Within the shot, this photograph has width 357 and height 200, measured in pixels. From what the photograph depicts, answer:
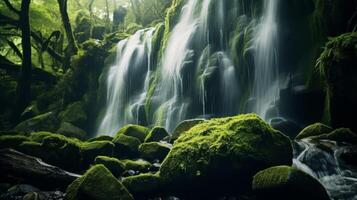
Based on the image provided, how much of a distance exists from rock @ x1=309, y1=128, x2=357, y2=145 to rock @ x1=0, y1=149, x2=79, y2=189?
579 centimetres

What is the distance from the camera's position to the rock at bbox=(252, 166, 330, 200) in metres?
6.34

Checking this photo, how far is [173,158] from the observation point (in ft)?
24.6

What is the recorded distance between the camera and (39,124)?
1788cm

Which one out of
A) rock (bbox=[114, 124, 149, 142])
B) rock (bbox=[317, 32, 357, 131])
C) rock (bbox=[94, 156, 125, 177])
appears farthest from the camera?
rock (bbox=[114, 124, 149, 142])

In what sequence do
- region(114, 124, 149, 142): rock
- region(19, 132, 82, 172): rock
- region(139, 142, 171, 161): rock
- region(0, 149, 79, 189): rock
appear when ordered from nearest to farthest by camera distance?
region(0, 149, 79, 189): rock → region(19, 132, 82, 172): rock → region(139, 142, 171, 161): rock → region(114, 124, 149, 142): rock

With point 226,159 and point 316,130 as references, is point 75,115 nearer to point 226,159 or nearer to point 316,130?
point 316,130

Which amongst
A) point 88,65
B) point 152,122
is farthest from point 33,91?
point 152,122

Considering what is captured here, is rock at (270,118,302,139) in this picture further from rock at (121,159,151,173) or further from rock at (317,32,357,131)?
rock at (121,159,151,173)

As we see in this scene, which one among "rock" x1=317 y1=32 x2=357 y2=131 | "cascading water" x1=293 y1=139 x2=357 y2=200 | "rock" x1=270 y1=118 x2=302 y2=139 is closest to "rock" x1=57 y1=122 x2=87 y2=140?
"rock" x1=270 y1=118 x2=302 y2=139

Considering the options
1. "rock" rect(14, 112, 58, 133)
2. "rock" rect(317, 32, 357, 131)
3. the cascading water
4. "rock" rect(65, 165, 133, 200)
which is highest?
"rock" rect(317, 32, 357, 131)

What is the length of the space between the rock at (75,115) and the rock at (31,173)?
436 inches

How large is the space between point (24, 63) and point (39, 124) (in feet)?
13.7

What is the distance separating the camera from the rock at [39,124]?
1733 centimetres

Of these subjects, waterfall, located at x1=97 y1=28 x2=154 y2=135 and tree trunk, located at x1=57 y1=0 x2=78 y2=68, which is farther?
tree trunk, located at x1=57 y1=0 x2=78 y2=68
